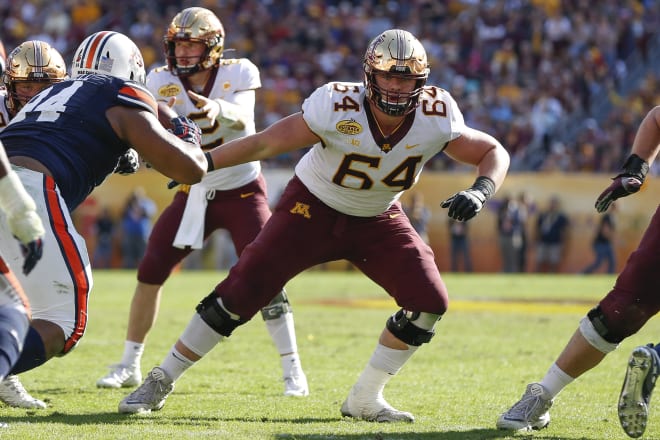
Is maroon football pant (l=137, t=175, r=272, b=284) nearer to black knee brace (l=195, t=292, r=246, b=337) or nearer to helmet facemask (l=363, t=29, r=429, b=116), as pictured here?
black knee brace (l=195, t=292, r=246, b=337)

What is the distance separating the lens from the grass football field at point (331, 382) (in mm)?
4812

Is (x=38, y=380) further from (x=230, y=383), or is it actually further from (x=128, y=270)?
(x=128, y=270)

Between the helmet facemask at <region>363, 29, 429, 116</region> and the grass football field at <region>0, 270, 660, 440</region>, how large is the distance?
149 centimetres

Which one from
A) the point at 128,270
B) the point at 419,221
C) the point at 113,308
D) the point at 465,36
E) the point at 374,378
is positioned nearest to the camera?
the point at 374,378

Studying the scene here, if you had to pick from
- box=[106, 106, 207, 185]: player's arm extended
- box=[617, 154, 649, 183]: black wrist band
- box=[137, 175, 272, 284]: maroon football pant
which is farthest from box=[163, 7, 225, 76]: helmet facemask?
box=[617, 154, 649, 183]: black wrist band

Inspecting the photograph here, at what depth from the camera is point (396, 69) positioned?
486cm

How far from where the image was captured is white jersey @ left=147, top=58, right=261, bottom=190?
20.6 feet

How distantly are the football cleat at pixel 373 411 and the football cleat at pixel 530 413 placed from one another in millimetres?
485

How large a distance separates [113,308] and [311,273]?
26.3ft

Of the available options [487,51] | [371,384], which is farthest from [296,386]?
[487,51]

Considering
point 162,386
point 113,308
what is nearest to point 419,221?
point 113,308

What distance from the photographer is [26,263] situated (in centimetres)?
372

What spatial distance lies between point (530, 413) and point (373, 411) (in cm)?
78

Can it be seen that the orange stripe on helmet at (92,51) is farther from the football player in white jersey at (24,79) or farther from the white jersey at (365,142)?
the white jersey at (365,142)
